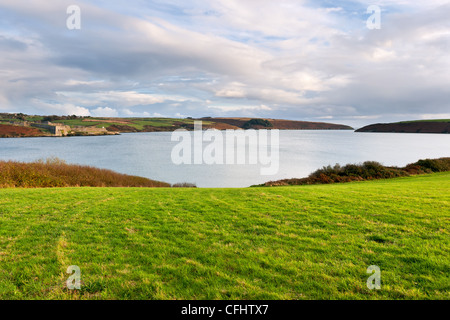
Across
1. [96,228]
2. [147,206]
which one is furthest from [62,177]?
Answer: [96,228]

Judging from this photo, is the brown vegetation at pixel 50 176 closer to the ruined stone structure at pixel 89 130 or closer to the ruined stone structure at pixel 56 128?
the ruined stone structure at pixel 56 128

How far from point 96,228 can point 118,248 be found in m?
2.60

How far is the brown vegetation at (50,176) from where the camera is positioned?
86.3ft

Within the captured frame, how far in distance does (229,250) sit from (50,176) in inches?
1179

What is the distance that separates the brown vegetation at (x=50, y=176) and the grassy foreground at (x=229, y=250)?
55.7ft

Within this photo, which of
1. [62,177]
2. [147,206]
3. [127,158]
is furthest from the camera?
[127,158]

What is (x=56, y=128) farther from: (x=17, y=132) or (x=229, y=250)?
(x=229, y=250)

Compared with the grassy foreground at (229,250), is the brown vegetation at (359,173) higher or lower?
lower

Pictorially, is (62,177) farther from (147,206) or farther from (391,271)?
(391,271)

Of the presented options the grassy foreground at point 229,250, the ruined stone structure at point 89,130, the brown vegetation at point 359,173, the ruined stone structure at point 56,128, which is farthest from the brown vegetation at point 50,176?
the ruined stone structure at point 89,130

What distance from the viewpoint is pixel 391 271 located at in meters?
5.86

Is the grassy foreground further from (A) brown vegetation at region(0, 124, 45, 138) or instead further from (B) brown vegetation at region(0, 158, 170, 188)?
(A) brown vegetation at region(0, 124, 45, 138)

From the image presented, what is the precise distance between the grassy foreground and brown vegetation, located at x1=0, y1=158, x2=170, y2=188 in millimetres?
16967
